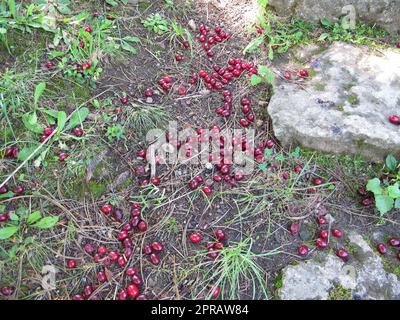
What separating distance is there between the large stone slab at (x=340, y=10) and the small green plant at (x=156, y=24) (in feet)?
4.15

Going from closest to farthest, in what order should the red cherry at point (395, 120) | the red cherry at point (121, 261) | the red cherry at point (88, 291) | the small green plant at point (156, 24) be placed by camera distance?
the red cherry at point (88, 291) → the red cherry at point (121, 261) → the red cherry at point (395, 120) → the small green plant at point (156, 24)

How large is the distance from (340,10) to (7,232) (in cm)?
399

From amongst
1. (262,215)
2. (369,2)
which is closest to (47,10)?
(262,215)

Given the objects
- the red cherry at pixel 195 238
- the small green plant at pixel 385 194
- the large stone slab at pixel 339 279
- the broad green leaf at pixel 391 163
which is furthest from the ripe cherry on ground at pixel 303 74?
the red cherry at pixel 195 238

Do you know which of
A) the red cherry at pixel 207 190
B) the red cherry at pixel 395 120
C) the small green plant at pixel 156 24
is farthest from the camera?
the small green plant at pixel 156 24

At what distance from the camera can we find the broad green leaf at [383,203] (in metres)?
3.06

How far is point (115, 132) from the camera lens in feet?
10.9

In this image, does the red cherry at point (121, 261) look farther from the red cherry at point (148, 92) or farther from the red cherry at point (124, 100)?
the red cherry at point (148, 92)

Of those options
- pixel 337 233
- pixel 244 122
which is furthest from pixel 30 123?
pixel 337 233

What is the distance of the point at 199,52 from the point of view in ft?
13.5

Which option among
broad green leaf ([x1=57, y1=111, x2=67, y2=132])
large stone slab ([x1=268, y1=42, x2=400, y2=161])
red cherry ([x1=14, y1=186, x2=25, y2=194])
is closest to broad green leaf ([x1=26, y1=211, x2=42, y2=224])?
red cherry ([x1=14, y1=186, x2=25, y2=194])

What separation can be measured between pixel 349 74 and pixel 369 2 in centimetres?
106

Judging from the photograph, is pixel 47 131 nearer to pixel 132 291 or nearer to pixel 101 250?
pixel 101 250
